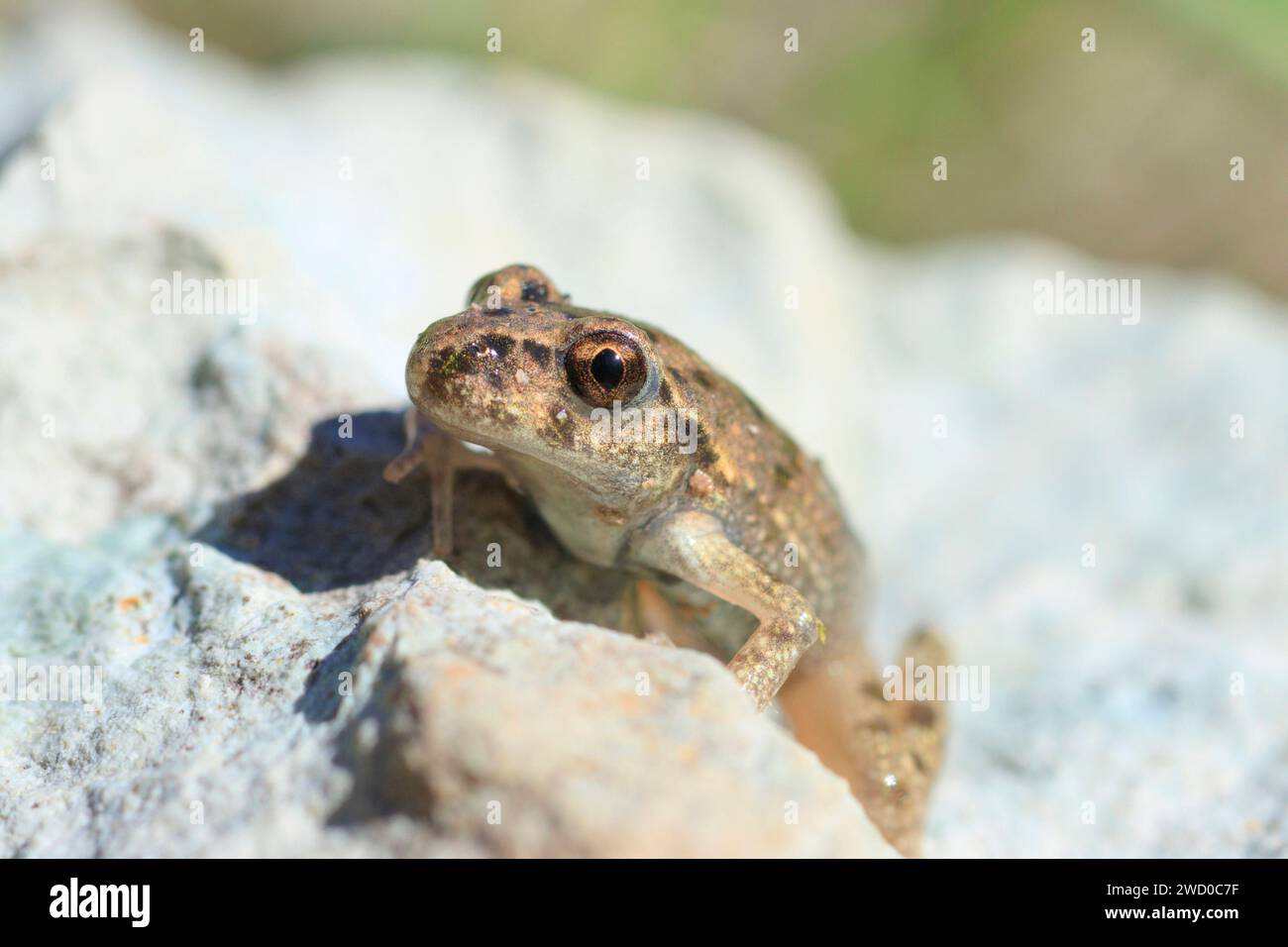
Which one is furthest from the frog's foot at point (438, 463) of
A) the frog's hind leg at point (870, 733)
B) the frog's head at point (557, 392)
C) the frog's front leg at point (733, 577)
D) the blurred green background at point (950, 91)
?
the blurred green background at point (950, 91)

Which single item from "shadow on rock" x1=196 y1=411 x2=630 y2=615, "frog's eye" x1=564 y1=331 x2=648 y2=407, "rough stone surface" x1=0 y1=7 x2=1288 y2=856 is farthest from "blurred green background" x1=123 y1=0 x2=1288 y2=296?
"frog's eye" x1=564 y1=331 x2=648 y2=407

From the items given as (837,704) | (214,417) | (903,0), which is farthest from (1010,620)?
(903,0)

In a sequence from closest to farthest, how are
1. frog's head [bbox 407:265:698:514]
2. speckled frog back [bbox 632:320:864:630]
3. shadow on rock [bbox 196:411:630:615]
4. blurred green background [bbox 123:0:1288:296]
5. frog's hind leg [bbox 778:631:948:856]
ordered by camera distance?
frog's head [bbox 407:265:698:514] → shadow on rock [bbox 196:411:630:615] → speckled frog back [bbox 632:320:864:630] → frog's hind leg [bbox 778:631:948:856] → blurred green background [bbox 123:0:1288:296]

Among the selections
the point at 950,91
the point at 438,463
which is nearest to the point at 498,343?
the point at 438,463

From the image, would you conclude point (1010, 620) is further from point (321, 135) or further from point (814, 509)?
point (321, 135)

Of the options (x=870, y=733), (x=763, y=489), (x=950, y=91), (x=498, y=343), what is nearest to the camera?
(x=498, y=343)

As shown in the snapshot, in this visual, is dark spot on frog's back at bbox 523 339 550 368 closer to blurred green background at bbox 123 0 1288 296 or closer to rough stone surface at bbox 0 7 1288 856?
rough stone surface at bbox 0 7 1288 856

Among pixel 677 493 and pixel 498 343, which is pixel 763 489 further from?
pixel 498 343

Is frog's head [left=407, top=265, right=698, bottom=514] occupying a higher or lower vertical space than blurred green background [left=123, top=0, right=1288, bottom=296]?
lower
